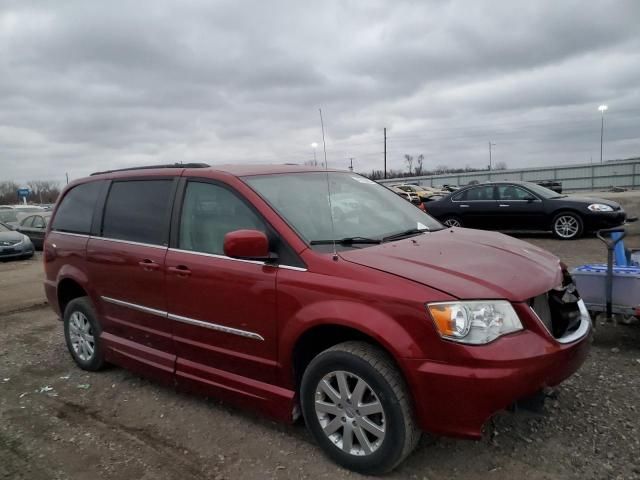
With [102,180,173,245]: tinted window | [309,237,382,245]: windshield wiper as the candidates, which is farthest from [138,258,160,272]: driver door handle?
[309,237,382,245]: windshield wiper

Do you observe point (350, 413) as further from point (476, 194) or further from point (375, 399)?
point (476, 194)

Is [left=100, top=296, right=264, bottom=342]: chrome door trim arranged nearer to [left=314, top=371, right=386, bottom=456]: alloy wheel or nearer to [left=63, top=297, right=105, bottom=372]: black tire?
[left=63, top=297, right=105, bottom=372]: black tire

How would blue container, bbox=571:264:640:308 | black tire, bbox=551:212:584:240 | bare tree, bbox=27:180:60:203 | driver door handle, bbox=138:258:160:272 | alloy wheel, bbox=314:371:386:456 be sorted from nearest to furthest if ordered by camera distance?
alloy wheel, bbox=314:371:386:456 → driver door handle, bbox=138:258:160:272 → blue container, bbox=571:264:640:308 → black tire, bbox=551:212:584:240 → bare tree, bbox=27:180:60:203

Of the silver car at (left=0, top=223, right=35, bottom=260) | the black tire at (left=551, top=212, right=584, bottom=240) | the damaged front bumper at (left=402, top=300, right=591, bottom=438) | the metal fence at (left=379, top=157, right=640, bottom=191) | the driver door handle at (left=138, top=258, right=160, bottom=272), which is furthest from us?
the metal fence at (left=379, top=157, right=640, bottom=191)

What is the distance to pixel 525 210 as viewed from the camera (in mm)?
11914

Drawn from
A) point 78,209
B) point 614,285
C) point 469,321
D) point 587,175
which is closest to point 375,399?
point 469,321

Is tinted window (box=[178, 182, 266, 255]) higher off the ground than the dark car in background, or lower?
higher

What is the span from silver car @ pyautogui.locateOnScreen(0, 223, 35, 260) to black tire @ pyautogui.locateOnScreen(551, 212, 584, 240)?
543 inches

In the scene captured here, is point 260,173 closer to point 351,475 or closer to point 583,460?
point 351,475

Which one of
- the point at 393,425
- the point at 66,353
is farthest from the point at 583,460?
the point at 66,353

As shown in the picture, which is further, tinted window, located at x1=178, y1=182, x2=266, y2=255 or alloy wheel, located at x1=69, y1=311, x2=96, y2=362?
alloy wheel, located at x1=69, y1=311, x2=96, y2=362

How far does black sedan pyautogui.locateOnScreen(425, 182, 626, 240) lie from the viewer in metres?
11.2

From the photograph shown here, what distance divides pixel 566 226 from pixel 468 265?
9.71m

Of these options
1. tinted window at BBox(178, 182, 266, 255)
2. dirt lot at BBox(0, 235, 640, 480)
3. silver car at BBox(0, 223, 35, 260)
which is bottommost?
dirt lot at BBox(0, 235, 640, 480)
